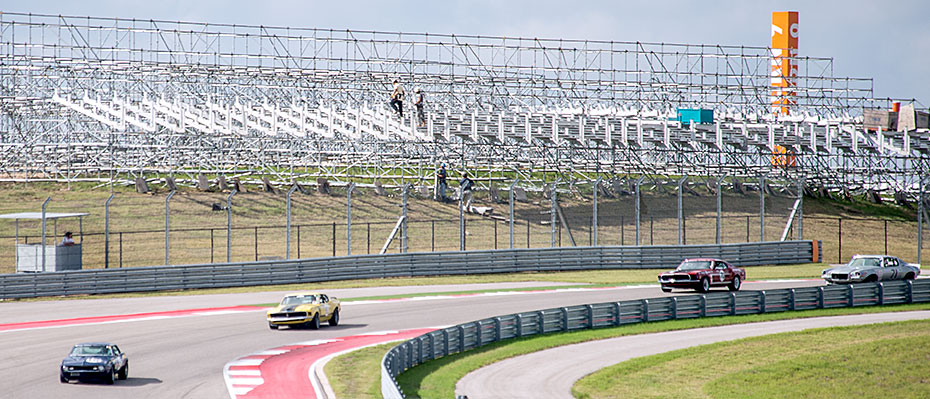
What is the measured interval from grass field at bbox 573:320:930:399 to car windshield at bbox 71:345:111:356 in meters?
7.98

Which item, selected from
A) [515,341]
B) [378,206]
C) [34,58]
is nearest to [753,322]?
[515,341]

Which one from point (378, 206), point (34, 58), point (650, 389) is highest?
point (34, 58)

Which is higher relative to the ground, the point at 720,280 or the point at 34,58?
the point at 34,58

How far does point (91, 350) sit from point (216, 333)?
6.30 m

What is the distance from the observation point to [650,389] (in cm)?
1888

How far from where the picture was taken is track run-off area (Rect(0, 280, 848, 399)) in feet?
58.8

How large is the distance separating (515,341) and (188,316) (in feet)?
29.9

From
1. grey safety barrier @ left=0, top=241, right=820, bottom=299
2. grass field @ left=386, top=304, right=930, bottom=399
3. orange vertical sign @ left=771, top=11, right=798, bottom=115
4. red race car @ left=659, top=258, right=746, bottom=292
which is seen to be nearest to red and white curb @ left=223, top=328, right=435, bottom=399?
grass field @ left=386, top=304, right=930, bottom=399

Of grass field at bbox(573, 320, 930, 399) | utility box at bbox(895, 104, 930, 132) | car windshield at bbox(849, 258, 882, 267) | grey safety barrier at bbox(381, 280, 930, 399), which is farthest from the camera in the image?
utility box at bbox(895, 104, 930, 132)

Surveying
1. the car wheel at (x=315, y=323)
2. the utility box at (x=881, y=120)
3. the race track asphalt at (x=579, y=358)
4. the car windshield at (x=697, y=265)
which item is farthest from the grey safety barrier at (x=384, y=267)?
the race track asphalt at (x=579, y=358)

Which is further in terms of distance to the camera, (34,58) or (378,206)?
(34,58)

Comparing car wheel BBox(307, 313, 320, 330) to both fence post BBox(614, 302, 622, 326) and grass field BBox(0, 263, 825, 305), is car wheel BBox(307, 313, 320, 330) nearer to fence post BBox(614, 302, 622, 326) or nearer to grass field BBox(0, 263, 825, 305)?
grass field BBox(0, 263, 825, 305)

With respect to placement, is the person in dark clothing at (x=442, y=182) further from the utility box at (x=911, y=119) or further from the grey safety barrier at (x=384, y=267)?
the utility box at (x=911, y=119)

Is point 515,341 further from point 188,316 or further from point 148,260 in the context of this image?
point 148,260
